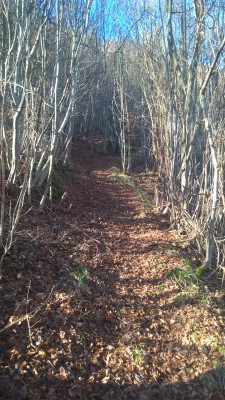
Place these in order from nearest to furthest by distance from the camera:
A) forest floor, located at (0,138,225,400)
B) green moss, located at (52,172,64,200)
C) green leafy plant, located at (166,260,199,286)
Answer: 1. forest floor, located at (0,138,225,400)
2. green leafy plant, located at (166,260,199,286)
3. green moss, located at (52,172,64,200)

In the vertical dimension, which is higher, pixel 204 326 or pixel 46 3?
pixel 46 3

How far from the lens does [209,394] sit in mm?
3529

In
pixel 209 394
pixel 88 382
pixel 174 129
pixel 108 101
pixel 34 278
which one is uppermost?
pixel 108 101

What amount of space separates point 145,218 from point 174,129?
2.20 meters

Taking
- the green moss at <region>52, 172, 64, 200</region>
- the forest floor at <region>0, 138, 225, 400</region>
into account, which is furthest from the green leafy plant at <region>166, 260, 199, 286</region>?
the green moss at <region>52, 172, 64, 200</region>

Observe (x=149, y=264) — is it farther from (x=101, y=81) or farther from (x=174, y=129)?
(x=101, y=81)

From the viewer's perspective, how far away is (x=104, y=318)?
424cm

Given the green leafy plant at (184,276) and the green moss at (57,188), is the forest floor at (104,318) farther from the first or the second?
the green moss at (57,188)

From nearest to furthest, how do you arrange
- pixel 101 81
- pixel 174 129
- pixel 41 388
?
pixel 41 388, pixel 174 129, pixel 101 81

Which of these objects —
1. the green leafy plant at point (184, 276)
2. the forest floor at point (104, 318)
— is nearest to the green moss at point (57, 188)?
the forest floor at point (104, 318)

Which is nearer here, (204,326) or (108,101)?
(204,326)

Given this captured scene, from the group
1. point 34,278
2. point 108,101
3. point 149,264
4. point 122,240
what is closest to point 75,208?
point 122,240

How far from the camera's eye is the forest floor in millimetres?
3338

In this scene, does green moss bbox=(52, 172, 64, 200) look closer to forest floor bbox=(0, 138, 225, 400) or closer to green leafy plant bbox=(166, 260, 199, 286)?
forest floor bbox=(0, 138, 225, 400)
